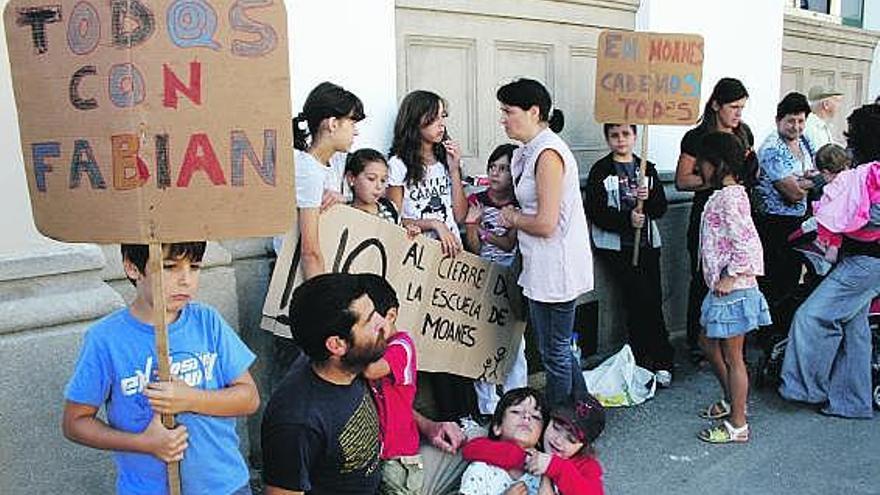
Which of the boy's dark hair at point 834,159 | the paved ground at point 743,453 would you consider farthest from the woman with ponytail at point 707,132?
the paved ground at point 743,453

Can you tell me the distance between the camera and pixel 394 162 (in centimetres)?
462

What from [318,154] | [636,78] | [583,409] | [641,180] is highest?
[636,78]

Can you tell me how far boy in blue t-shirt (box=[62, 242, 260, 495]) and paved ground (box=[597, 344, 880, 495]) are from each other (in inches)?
93.8

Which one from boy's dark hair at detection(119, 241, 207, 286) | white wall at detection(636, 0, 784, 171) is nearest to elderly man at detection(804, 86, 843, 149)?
white wall at detection(636, 0, 784, 171)

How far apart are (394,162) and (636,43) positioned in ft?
5.63

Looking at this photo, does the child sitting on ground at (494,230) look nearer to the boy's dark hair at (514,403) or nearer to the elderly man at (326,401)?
the boy's dark hair at (514,403)

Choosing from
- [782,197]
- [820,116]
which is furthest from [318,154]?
[820,116]

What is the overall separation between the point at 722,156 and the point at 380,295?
2.59 m

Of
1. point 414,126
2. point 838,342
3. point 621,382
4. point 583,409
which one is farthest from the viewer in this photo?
point 621,382

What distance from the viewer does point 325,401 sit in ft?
8.56

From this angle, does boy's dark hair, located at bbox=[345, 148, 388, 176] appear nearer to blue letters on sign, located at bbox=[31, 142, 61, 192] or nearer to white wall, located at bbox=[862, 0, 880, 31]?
blue letters on sign, located at bbox=[31, 142, 61, 192]

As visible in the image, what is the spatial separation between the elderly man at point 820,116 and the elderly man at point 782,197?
76cm

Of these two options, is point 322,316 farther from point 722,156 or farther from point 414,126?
point 722,156

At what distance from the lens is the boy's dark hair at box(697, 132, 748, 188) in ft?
15.5
